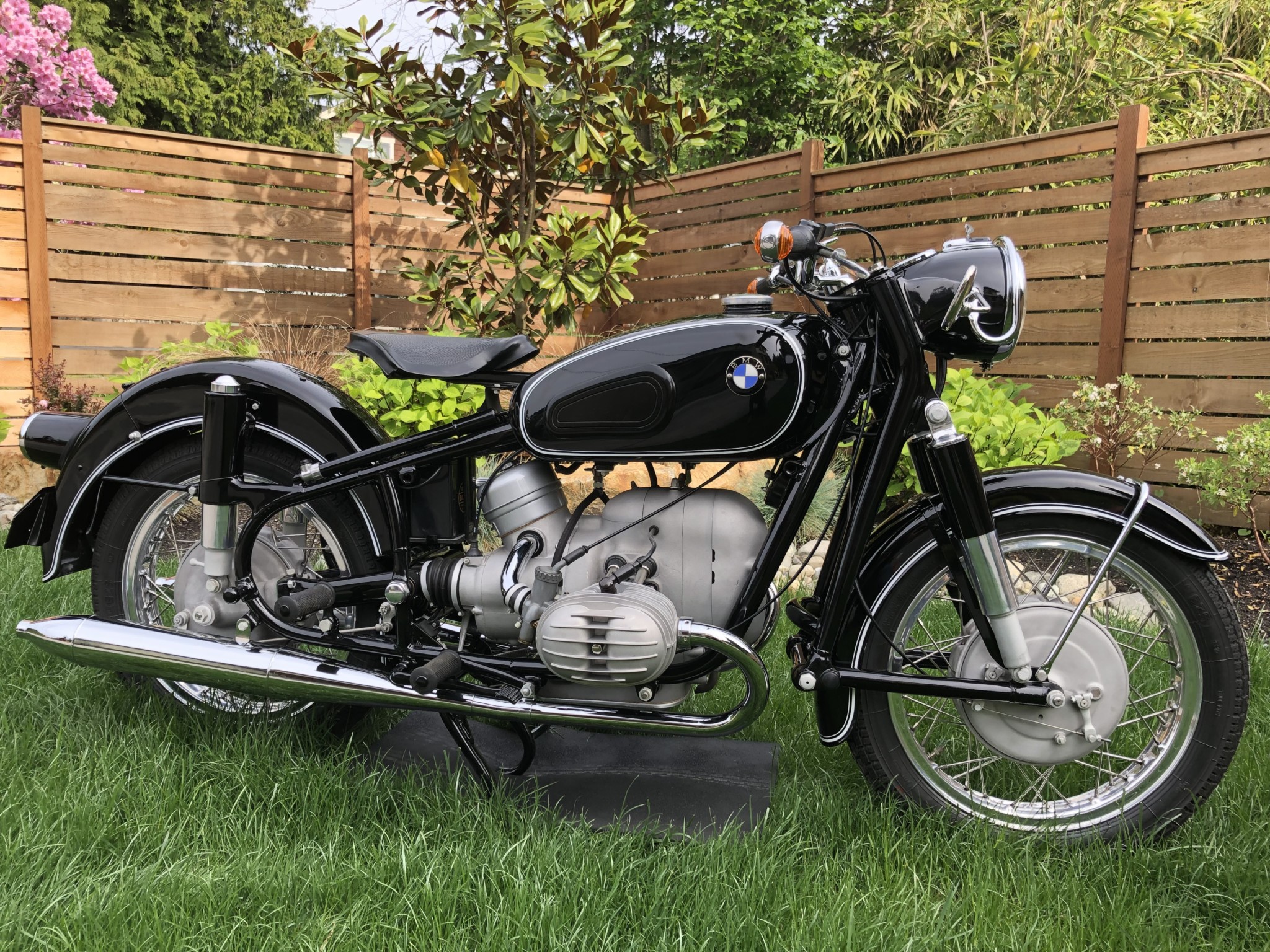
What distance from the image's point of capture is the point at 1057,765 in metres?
1.98

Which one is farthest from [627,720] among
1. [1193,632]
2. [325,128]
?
[325,128]

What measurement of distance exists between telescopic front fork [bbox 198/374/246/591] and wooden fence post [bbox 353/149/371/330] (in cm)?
459

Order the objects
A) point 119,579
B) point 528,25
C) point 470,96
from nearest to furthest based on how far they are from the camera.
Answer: point 119,579
point 528,25
point 470,96

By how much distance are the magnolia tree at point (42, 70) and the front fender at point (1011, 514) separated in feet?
26.9

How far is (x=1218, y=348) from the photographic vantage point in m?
4.19

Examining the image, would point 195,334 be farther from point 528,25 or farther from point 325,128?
point 325,128

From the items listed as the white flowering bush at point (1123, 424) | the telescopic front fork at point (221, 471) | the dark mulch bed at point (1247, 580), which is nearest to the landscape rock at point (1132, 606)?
the dark mulch bed at point (1247, 580)

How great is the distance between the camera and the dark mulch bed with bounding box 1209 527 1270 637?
316 cm

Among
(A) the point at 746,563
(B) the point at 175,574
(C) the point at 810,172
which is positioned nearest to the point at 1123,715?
(A) the point at 746,563

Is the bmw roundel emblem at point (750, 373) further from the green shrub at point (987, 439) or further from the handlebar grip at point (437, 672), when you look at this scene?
the green shrub at point (987, 439)

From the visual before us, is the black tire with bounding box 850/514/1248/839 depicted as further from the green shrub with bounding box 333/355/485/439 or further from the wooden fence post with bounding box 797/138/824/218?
the wooden fence post with bounding box 797/138/824/218

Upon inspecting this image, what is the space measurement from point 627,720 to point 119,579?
137 cm

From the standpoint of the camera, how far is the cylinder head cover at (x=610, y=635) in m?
1.74

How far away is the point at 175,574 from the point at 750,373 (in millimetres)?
1613
